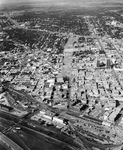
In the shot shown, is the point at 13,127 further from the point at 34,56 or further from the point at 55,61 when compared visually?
the point at 34,56

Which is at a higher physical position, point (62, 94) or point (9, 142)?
point (62, 94)

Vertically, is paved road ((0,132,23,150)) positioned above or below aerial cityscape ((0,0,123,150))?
below

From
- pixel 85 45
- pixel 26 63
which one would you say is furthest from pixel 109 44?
pixel 26 63

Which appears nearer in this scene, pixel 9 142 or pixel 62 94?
pixel 9 142

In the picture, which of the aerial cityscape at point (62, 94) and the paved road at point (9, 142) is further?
the aerial cityscape at point (62, 94)

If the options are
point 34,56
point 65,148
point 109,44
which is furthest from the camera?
point 109,44

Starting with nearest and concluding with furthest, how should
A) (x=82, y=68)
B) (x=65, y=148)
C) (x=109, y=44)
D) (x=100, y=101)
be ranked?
(x=65, y=148) < (x=100, y=101) < (x=82, y=68) < (x=109, y=44)

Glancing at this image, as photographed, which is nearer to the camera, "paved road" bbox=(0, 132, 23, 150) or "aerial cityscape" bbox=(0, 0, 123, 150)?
"paved road" bbox=(0, 132, 23, 150)

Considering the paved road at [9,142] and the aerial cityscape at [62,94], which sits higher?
the aerial cityscape at [62,94]
